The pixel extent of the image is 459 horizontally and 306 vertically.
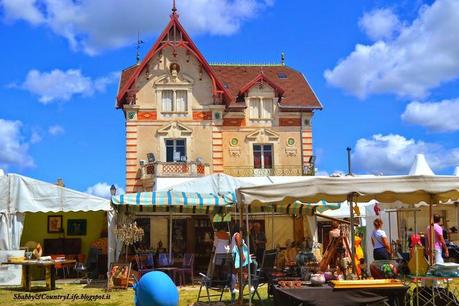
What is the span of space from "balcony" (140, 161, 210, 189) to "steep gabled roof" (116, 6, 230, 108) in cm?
297

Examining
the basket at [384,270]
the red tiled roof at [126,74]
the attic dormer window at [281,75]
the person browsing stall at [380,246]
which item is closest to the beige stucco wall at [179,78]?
the red tiled roof at [126,74]

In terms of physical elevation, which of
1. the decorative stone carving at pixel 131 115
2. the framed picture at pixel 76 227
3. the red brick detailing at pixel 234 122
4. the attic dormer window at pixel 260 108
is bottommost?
the framed picture at pixel 76 227

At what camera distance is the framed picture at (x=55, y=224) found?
19.2m

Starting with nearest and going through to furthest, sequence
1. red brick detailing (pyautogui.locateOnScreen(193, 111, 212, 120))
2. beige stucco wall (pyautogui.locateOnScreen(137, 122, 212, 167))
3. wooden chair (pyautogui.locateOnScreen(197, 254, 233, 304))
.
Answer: wooden chair (pyautogui.locateOnScreen(197, 254, 233, 304)) → beige stucco wall (pyautogui.locateOnScreen(137, 122, 212, 167)) → red brick detailing (pyautogui.locateOnScreen(193, 111, 212, 120))

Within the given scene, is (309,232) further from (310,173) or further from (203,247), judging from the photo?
(310,173)

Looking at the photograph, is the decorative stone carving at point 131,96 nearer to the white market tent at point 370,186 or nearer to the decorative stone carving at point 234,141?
the decorative stone carving at point 234,141

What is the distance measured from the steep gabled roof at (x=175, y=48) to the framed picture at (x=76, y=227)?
6.14 meters

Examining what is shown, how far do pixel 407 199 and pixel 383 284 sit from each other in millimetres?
2966

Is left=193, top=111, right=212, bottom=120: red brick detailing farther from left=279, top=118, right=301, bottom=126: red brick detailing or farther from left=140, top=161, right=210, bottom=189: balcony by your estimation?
left=279, top=118, right=301, bottom=126: red brick detailing

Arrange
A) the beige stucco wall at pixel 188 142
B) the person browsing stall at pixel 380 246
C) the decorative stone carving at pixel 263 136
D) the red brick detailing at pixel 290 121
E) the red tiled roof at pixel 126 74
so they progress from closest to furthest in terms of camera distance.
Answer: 1. the person browsing stall at pixel 380 246
2. the beige stucco wall at pixel 188 142
3. the decorative stone carving at pixel 263 136
4. the red brick detailing at pixel 290 121
5. the red tiled roof at pixel 126 74

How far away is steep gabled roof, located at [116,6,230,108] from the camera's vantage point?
77.6 feet

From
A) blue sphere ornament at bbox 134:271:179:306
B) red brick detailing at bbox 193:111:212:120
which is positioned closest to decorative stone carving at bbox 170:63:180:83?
red brick detailing at bbox 193:111:212:120

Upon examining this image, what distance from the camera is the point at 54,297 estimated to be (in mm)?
11156

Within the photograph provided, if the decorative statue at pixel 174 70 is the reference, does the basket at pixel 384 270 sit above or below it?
below
